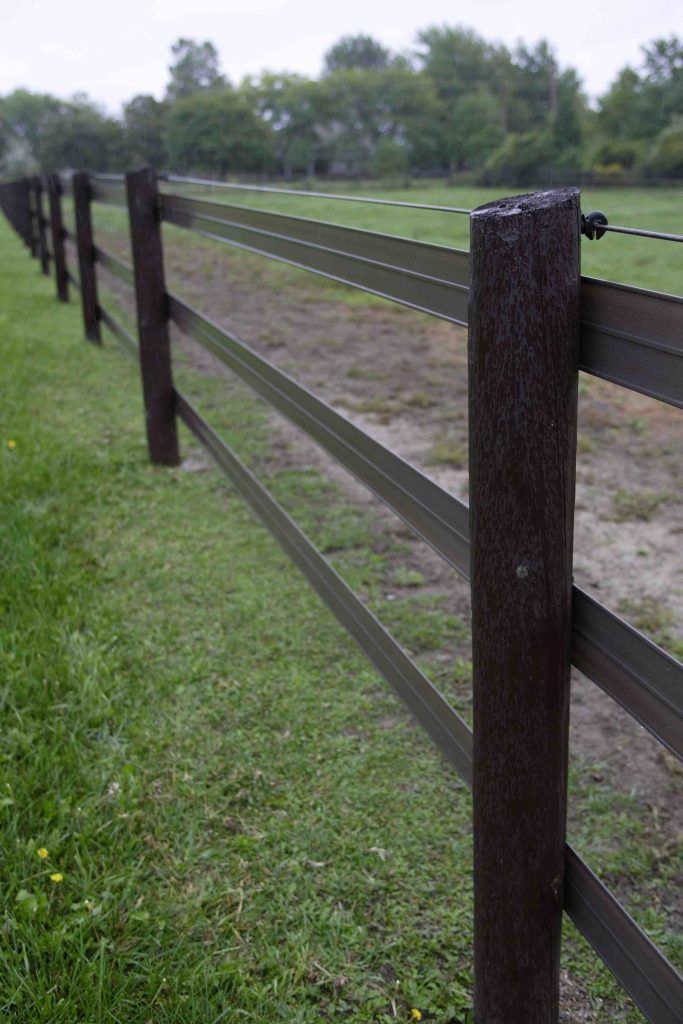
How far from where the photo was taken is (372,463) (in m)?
2.03

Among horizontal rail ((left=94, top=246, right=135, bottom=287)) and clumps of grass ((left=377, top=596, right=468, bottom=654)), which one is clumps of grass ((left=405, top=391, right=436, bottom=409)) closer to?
horizontal rail ((left=94, top=246, right=135, bottom=287))

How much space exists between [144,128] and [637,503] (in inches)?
1061

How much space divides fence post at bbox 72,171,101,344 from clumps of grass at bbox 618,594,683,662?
198 inches

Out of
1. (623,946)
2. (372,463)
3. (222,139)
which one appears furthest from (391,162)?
(222,139)

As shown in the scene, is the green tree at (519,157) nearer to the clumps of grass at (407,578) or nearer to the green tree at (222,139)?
the clumps of grass at (407,578)

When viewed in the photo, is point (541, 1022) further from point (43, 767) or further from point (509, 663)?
point (43, 767)

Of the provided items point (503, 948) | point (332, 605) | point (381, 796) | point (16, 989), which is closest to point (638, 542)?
point (332, 605)

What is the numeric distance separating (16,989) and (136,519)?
8.00ft

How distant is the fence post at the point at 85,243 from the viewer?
249 inches

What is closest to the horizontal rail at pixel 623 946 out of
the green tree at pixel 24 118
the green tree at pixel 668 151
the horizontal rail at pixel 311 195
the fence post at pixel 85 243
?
the horizontal rail at pixel 311 195

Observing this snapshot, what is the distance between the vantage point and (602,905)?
126 cm

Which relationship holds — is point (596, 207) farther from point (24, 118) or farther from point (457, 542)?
point (24, 118)

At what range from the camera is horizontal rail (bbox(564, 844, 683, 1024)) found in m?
1.15

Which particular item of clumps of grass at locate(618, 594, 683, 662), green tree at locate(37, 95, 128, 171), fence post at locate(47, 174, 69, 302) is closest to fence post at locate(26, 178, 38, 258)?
fence post at locate(47, 174, 69, 302)
